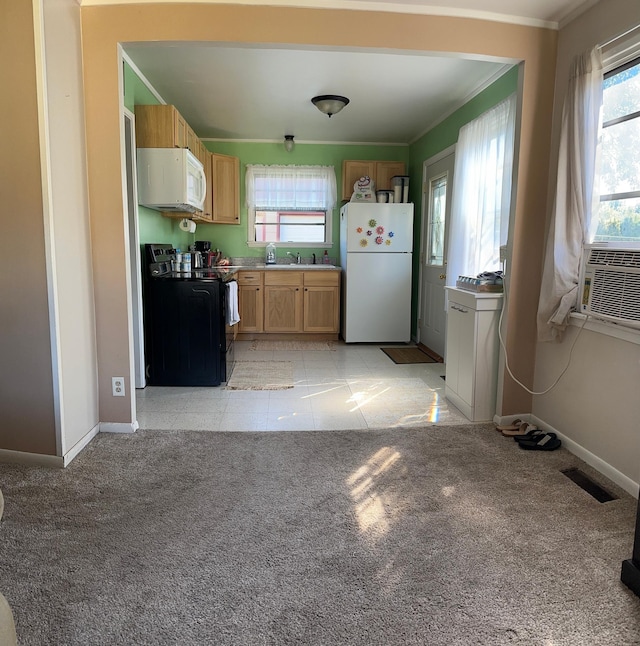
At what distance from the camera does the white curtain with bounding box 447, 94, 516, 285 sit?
11.7 ft

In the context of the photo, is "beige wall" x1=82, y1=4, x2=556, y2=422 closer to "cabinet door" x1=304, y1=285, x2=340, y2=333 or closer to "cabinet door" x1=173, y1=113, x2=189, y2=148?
"cabinet door" x1=173, y1=113, x2=189, y2=148

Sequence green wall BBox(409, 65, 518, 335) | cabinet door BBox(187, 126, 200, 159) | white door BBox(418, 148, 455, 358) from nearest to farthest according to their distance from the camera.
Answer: green wall BBox(409, 65, 518, 335), cabinet door BBox(187, 126, 200, 159), white door BBox(418, 148, 455, 358)

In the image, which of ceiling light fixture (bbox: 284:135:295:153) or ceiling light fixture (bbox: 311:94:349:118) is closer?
ceiling light fixture (bbox: 311:94:349:118)

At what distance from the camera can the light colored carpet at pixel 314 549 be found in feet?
4.91

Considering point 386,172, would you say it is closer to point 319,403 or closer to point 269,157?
point 269,157

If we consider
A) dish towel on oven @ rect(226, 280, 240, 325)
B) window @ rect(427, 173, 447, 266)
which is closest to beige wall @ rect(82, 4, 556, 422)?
dish towel on oven @ rect(226, 280, 240, 325)

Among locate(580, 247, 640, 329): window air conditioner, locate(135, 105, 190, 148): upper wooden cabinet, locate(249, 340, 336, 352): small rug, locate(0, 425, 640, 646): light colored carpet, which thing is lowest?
locate(0, 425, 640, 646): light colored carpet

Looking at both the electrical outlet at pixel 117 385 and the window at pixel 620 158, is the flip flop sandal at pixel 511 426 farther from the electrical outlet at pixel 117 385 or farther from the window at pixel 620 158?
the electrical outlet at pixel 117 385

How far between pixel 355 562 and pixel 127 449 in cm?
157

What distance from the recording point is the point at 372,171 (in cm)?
608

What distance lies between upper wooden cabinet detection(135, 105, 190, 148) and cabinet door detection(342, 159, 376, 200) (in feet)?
8.46

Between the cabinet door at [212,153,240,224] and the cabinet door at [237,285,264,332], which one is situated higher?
the cabinet door at [212,153,240,224]

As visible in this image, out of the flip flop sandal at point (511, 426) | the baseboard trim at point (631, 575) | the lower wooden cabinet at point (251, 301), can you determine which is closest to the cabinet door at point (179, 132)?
the lower wooden cabinet at point (251, 301)

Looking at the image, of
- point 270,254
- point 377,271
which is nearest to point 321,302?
point 377,271
